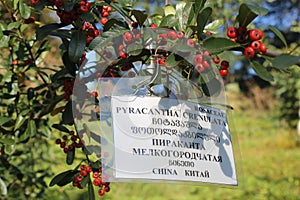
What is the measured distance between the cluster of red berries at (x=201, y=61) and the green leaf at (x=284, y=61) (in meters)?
0.15

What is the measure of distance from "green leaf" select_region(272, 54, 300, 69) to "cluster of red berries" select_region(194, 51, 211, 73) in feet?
0.50

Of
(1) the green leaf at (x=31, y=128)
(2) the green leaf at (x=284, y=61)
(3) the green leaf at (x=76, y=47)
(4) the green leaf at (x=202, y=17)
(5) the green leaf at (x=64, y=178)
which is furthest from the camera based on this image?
(1) the green leaf at (x=31, y=128)

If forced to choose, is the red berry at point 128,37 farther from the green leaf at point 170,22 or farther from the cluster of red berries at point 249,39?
the cluster of red berries at point 249,39

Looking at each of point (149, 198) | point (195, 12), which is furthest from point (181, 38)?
point (149, 198)

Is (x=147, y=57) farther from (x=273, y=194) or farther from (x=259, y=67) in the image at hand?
(x=273, y=194)

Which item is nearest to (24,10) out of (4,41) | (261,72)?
(4,41)

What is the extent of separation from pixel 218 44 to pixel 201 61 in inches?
2.1

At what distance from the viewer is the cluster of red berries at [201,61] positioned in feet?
3.28

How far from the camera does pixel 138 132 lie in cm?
97

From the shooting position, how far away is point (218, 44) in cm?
99

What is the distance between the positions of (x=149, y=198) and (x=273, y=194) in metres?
1.05

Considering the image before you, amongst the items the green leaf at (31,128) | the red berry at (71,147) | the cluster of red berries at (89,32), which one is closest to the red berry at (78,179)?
the red berry at (71,147)

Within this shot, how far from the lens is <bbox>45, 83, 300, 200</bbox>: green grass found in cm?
378

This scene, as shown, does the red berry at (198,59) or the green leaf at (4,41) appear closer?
the red berry at (198,59)
